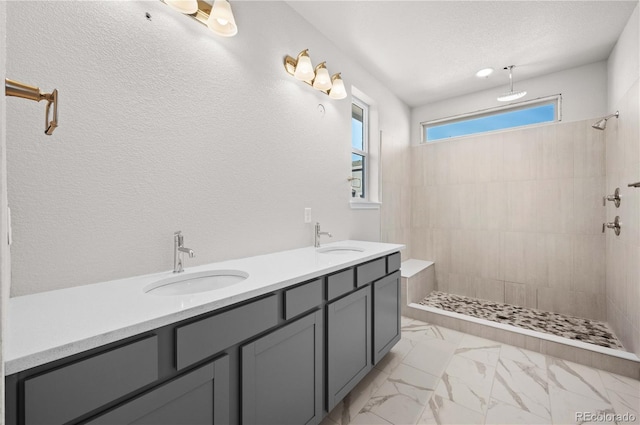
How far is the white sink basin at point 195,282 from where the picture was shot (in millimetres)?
1202

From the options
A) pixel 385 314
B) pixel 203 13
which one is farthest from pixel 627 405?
pixel 203 13

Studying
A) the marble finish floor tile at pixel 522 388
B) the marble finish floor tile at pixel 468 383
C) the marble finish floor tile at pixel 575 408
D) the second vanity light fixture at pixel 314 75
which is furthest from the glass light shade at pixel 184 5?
the marble finish floor tile at pixel 575 408

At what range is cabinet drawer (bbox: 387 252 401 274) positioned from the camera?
6.61 ft

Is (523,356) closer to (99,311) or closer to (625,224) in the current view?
(625,224)

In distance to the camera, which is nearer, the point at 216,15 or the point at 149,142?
the point at 149,142

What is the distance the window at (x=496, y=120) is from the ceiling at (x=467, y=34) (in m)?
0.34

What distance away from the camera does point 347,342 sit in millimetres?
1571

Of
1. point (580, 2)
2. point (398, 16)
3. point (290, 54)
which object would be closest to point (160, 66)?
point (290, 54)

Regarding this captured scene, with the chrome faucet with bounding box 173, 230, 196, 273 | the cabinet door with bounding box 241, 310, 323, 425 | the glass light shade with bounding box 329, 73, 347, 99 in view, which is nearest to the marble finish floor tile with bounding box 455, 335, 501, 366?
the cabinet door with bounding box 241, 310, 323, 425

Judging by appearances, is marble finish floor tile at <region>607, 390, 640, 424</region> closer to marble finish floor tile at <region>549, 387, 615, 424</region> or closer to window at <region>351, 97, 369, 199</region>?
marble finish floor tile at <region>549, 387, 615, 424</region>

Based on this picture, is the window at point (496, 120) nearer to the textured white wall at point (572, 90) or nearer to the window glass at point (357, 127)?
the textured white wall at point (572, 90)

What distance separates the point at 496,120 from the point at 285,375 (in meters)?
3.67

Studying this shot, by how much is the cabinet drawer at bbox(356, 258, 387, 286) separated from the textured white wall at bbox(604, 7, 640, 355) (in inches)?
68.4

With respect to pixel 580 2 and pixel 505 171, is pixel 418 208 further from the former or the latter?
pixel 580 2
